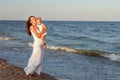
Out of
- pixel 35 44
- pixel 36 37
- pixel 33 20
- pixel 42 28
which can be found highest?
pixel 33 20

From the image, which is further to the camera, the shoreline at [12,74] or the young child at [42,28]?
the shoreline at [12,74]

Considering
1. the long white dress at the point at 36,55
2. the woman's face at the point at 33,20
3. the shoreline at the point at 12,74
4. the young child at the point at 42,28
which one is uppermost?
the woman's face at the point at 33,20

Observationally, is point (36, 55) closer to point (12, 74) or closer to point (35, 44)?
point (35, 44)

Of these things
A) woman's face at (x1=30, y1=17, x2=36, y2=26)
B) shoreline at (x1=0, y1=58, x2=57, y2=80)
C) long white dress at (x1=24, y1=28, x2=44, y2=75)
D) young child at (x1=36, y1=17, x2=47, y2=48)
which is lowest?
shoreline at (x1=0, y1=58, x2=57, y2=80)

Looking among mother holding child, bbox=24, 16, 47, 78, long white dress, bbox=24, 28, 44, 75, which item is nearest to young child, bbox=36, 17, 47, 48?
mother holding child, bbox=24, 16, 47, 78

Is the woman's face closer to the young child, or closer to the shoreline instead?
the young child

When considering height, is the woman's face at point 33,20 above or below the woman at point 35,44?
above

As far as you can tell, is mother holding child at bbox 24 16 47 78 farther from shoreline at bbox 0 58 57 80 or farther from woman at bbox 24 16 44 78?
shoreline at bbox 0 58 57 80

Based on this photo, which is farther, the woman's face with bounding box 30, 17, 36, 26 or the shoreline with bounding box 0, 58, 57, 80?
the shoreline with bounding box 0, 58, 57, 80

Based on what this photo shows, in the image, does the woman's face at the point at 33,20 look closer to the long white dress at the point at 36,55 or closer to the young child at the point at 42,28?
the young child at the point at 42,28

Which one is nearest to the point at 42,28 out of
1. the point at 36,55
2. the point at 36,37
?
the point at 36,37

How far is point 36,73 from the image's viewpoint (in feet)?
32.9

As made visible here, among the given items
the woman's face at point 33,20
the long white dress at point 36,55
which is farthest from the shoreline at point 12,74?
the woman's face at point 33,20

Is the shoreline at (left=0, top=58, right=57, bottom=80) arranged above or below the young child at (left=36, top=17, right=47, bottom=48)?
below
